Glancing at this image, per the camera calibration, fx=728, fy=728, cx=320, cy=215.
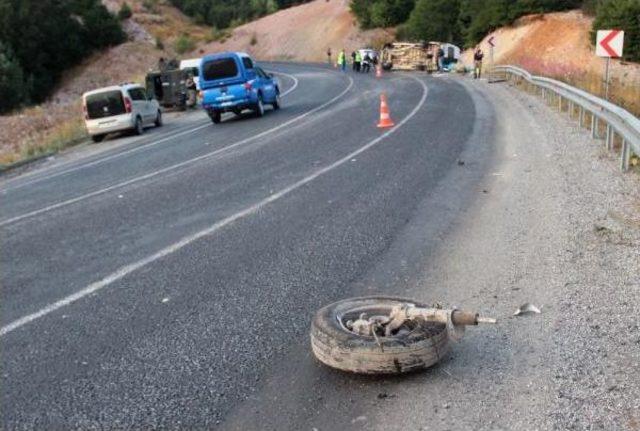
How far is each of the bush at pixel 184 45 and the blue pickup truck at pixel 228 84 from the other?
7120 cm

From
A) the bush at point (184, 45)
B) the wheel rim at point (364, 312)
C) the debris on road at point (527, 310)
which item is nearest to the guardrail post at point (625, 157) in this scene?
the debris on road at point (527, 310)

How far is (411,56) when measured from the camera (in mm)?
51781

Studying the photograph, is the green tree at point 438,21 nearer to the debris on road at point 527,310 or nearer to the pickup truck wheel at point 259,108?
the pickup truck wheel at point 259,108

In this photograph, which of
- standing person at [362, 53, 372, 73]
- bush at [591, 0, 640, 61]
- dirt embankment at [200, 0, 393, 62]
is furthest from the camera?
dirt embankment at [200, 0, 393, 62]

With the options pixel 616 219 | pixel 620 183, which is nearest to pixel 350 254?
pixel 616 219

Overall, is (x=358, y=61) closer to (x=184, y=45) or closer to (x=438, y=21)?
(x=438, y=21)

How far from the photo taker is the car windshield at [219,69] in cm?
2414

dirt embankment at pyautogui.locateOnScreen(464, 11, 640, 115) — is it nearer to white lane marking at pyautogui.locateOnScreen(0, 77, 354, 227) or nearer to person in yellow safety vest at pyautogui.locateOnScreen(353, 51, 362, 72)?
person in yellow safety vest at pyautogui.locateOnScreen(353, 51, 362, 72)

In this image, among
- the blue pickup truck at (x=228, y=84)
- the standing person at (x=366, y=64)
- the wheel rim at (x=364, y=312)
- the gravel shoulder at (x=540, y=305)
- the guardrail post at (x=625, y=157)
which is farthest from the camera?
the standing person at (x=366, y=64)

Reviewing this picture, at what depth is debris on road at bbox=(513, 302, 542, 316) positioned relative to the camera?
218 inches

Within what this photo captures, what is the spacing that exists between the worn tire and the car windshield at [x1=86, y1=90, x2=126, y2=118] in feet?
68.2

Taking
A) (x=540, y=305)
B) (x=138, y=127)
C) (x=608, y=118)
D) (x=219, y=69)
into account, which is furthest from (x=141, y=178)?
(x=138, y=127)

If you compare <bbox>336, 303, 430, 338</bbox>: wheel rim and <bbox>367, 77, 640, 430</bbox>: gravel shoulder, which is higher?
<bbox>336, 303, 430, 338</bbox>: wheel rim

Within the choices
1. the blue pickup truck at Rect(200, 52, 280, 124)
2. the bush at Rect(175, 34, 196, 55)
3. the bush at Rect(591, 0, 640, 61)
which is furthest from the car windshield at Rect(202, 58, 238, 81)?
the bush at Rect(175, 34, 196, 55)
